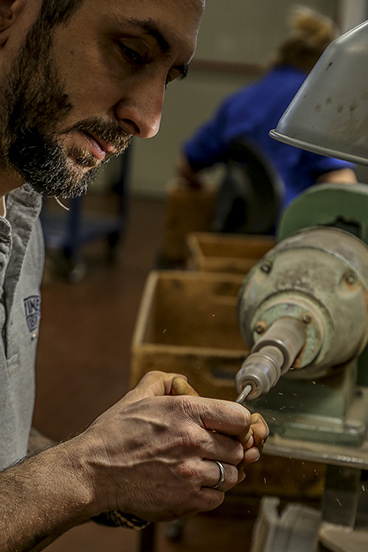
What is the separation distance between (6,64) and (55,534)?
630 millimetres

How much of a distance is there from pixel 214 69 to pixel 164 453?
21.9ft

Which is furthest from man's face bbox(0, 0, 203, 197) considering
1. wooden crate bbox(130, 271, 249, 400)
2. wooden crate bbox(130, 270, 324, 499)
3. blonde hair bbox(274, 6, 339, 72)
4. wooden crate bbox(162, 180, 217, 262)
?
wooden crate bbox(162, 180, 217, 262)

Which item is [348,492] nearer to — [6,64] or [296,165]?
[6,64]

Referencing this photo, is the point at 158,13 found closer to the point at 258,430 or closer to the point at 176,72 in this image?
the point at 176,72

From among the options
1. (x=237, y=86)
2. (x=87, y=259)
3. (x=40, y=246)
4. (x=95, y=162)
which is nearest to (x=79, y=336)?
(x=87, y=259)

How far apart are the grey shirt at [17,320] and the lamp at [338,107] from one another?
457 millimetres

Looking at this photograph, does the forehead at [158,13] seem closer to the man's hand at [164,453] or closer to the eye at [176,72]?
the eye at [176,72]

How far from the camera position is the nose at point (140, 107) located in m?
0.94

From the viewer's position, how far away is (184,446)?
2.53 feet

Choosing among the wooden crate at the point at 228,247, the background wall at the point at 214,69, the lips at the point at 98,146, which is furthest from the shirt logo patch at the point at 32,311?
the background wall at the point at 214,69

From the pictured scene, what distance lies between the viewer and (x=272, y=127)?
2514 mm

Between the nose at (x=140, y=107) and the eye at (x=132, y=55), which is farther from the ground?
the eye at (x=132, y=55)

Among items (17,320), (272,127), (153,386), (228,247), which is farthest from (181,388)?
(272,127)

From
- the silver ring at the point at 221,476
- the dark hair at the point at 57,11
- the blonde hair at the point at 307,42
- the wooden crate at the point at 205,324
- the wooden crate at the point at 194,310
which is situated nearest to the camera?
the silver ring at the point at 221,476
